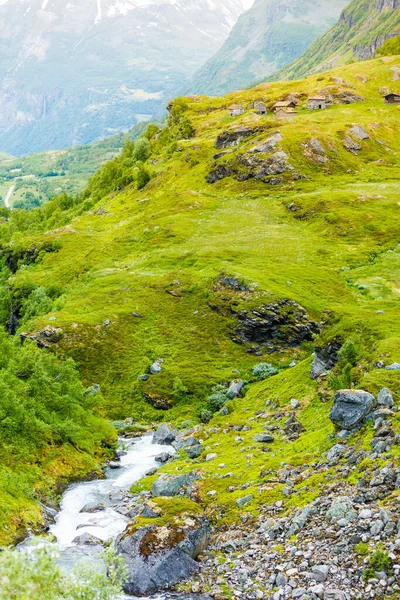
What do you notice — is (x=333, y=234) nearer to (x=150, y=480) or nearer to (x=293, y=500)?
(x=150, y=480)

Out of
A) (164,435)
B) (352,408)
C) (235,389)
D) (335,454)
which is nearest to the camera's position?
(335,454)

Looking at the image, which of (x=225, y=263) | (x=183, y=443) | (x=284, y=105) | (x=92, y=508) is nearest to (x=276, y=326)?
(x=225, y=263)

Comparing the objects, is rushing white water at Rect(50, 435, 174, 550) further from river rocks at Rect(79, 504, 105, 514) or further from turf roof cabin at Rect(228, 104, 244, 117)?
turf roof cabin at Rect(228, 104, 244, 117)

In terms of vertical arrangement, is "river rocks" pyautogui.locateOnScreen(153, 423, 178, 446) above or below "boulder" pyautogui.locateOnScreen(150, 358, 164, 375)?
below

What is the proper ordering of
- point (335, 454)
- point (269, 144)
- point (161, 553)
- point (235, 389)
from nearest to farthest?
point (161, 553) < point (335, 454) < point (235, 389) < point (269, 144)

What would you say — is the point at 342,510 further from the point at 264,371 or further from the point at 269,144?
the point at 269,144

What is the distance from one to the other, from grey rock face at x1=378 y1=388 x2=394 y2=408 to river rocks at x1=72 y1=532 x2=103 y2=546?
16.5 metres

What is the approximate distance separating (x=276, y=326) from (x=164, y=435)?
2379 cm

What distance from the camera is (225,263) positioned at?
280ft

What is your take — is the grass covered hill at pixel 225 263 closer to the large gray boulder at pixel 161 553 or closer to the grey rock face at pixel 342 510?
the grey rock face at pixel 342 510

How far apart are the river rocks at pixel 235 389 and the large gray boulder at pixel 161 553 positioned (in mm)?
29252

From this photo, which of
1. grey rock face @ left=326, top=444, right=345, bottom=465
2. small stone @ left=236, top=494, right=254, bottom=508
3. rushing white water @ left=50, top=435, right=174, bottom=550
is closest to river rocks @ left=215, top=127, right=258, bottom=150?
rushing white water @ left=50, top=435, right=174, bottom=550

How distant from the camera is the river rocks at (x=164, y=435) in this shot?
50500mm

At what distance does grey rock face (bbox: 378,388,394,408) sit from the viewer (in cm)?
2995
